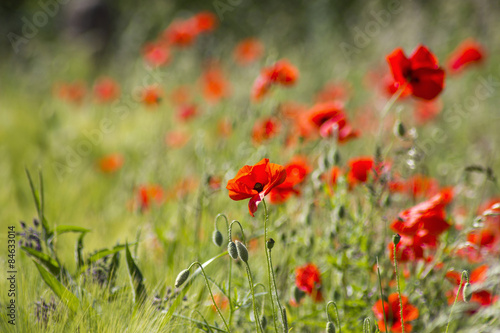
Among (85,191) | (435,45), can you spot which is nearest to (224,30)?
(435,45)

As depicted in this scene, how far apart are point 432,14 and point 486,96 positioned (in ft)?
8.68

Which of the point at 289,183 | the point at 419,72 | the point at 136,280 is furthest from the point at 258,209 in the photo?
the point at 419,72

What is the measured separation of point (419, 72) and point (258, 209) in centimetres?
68

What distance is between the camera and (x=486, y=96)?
4.30m

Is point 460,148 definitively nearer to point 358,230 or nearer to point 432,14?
point 358,230

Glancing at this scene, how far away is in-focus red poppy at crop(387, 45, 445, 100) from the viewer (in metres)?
1.37

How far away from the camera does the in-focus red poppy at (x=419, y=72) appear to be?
4.50 feet

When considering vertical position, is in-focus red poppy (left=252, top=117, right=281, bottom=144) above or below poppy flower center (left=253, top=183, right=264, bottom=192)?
below

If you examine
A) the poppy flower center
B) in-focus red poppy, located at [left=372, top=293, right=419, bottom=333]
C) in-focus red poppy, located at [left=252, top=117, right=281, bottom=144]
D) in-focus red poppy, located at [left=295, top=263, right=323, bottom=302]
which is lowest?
in-focus red poppy, located at [left=372, top=293, right=419, bottom=333]

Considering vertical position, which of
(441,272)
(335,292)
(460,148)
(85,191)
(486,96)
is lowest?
(486,96)

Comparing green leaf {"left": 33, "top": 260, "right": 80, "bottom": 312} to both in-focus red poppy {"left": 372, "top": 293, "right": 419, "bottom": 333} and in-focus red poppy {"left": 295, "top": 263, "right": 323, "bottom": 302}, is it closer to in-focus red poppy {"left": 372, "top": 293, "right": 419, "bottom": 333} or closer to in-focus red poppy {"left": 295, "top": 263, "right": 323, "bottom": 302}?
in-focus red poppy {"left": 295, "top": 263, "right": 323, "bottom": 302}

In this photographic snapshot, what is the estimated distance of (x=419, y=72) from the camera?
4.60 ft

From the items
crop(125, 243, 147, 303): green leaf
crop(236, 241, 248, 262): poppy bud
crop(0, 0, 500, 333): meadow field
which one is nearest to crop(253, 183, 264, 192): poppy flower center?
crop(0, 0, 500, 333): meadow field

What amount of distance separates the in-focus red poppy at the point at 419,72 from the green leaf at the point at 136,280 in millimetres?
886
